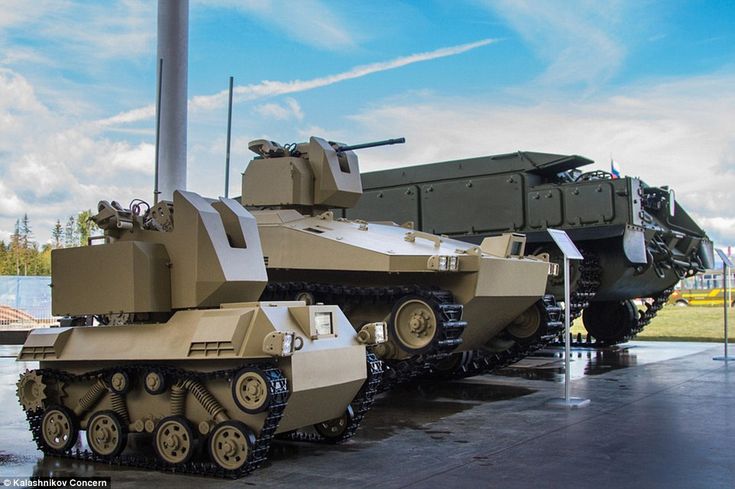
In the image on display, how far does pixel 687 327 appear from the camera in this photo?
89.6ft

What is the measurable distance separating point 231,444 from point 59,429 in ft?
6.60

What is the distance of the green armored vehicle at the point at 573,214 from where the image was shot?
16609 millimetres

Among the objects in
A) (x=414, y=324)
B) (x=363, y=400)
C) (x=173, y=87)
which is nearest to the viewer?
(x=363, y=400)

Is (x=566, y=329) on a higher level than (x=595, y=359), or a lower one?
higher

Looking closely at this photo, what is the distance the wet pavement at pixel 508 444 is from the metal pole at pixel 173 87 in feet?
21.0

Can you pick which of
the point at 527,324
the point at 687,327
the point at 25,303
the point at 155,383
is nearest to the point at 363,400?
the point at 155,383

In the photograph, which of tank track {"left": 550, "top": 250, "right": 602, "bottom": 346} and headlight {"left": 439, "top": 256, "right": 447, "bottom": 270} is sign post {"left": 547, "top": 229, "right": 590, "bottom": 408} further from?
tank track {"left": 550, "top": 250, "right": 602, "bottom": 346}

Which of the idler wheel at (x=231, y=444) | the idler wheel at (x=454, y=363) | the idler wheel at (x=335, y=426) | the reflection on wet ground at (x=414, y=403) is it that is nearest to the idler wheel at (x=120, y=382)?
the reflection on wet ground at (x=414, y=403)

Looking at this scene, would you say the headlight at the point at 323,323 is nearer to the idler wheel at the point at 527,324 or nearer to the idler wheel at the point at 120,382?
the idler wheel at the point at 120,382

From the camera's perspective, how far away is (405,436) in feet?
29.3

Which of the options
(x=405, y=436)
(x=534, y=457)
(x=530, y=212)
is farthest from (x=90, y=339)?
(x=530, y=212)

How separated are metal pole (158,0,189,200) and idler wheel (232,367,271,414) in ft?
39.1

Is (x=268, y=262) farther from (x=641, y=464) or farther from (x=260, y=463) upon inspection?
(x=641, y=464)

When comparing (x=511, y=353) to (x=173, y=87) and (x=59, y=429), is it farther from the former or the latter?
(x=173, y=87)
